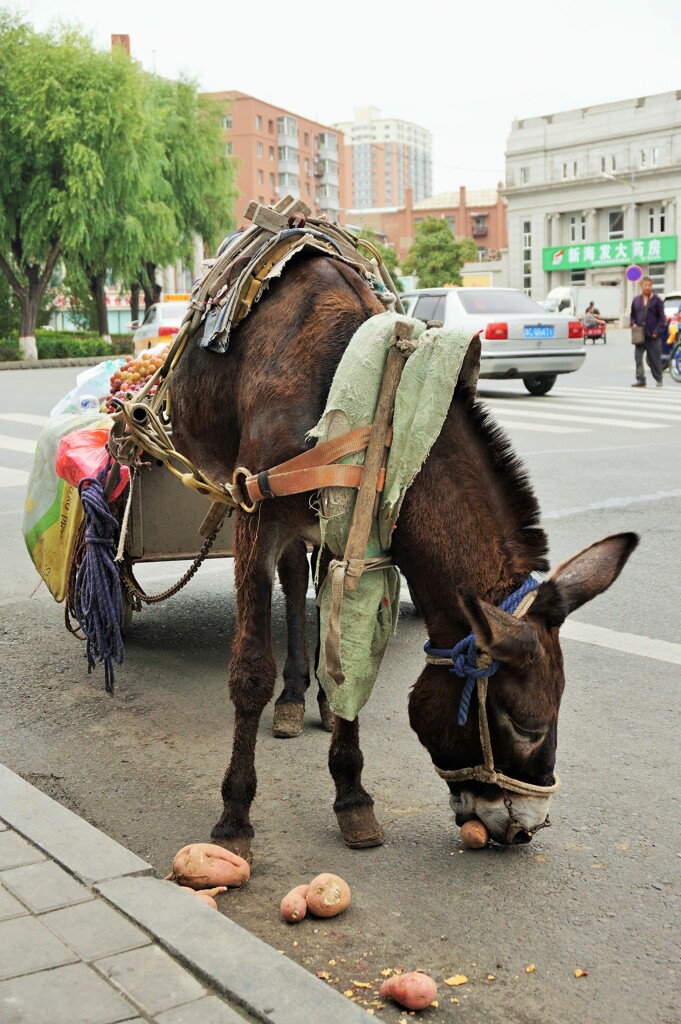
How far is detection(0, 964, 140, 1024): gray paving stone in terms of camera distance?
2.47 metres

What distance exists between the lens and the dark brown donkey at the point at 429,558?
9.89ft

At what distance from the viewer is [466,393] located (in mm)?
3289

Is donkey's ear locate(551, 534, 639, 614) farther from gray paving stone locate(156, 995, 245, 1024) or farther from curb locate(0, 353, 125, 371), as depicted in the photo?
curb locate(0, 353, 125, 371)

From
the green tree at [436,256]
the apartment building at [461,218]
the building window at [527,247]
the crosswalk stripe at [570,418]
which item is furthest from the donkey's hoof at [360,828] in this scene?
the apartment building at [461,218]

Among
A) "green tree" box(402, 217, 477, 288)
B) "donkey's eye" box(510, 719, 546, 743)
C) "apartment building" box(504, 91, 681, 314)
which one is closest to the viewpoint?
"donkey's eye" box(510, 719, 546, 743)

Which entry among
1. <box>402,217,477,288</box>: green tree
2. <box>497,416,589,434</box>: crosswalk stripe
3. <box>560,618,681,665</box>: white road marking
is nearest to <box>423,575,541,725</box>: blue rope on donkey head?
<box>560,618,681,665</box>: white road marking

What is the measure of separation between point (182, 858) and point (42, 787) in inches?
40.5

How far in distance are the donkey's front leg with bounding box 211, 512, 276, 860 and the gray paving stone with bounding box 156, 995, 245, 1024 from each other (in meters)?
0.98

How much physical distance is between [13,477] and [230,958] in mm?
9088

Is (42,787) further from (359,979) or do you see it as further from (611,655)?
(611,655)

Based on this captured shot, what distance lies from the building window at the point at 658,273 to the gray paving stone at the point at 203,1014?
91.7 m

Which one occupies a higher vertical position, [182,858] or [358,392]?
[358,392]

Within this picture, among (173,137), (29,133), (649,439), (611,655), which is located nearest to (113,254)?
(29,133)

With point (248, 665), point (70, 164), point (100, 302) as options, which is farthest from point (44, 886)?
point (100, 302)
